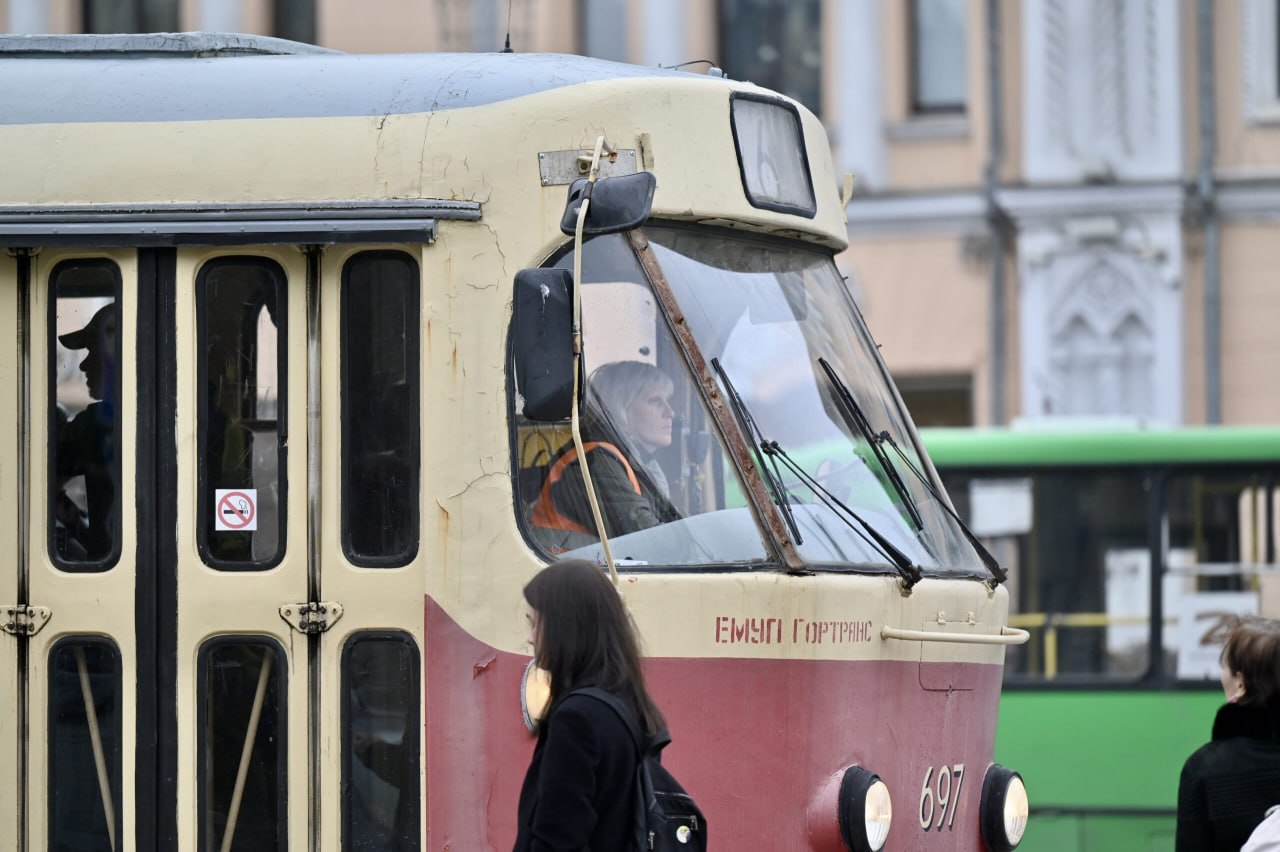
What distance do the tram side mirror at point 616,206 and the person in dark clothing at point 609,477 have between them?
0.35 m

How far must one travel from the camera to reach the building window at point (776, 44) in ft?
67.3

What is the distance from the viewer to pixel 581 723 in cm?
448

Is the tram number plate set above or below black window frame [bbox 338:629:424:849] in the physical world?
below

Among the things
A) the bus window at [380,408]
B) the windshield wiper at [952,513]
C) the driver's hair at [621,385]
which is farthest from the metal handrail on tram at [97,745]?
the windshield wiper at [952,513]

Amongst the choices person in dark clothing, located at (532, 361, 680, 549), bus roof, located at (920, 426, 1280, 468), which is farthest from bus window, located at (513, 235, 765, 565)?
bus roof, located at (920, 426, 1280, 468)

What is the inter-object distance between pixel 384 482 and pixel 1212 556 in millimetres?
7373

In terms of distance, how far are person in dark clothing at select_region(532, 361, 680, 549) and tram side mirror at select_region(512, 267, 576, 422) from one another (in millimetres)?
201

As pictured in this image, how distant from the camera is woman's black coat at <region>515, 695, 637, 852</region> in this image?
445 cm

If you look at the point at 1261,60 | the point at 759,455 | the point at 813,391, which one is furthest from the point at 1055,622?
the point at 1261,60

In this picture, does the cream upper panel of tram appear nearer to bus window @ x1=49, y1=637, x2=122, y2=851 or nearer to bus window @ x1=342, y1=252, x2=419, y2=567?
bus window @ x1=342, y1=252, x2=419, y2=567

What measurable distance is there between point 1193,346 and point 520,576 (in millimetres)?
14670

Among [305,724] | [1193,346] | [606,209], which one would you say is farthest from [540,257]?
[1193,346]

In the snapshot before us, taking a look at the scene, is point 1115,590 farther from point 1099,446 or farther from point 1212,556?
point 1099,446

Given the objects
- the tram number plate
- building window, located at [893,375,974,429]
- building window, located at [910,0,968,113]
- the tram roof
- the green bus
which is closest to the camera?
the tram roof
